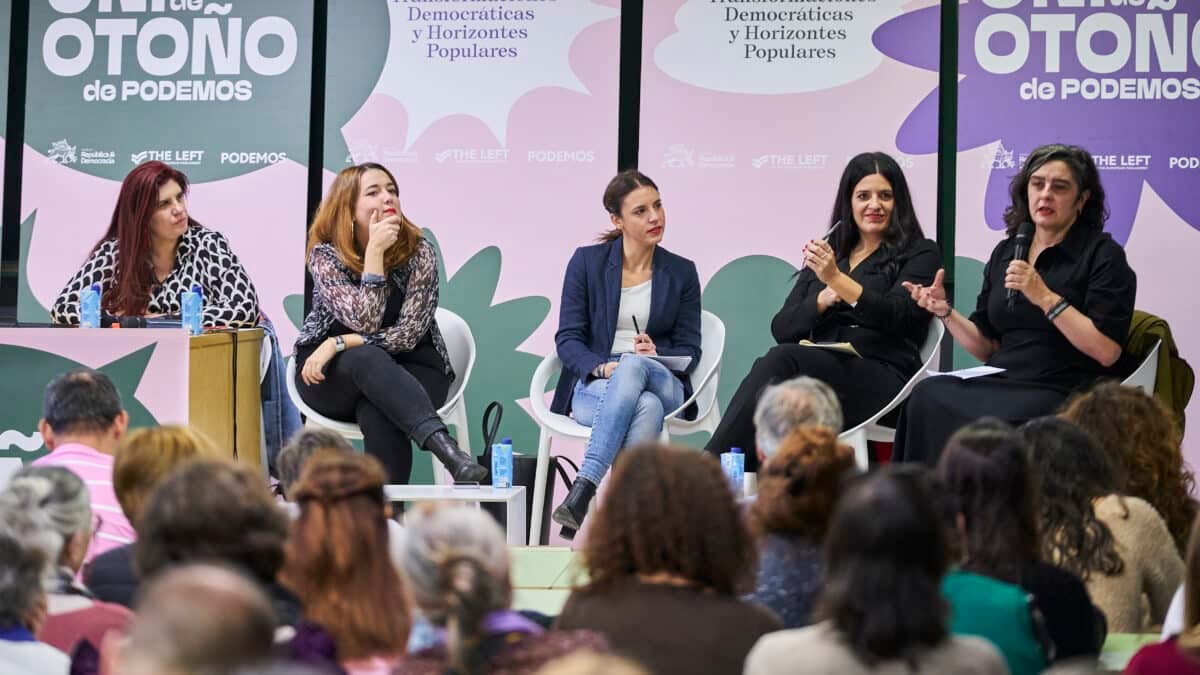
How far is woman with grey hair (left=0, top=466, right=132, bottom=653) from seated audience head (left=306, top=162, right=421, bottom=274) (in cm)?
301

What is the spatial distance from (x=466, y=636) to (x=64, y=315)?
3.56m

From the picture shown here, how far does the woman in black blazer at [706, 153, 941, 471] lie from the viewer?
197 inches

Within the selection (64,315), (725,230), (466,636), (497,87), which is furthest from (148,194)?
(466,636)

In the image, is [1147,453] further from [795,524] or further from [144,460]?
[144,460]

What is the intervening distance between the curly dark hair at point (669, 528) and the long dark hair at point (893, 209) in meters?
3.21

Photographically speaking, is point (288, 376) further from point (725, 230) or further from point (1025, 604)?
point (1025, 604)

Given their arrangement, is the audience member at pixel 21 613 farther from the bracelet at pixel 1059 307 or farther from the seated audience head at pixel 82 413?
the bracelet at pixel 1059 307

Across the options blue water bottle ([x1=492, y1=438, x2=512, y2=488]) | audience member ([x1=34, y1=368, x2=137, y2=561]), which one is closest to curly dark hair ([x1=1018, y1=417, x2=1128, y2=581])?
audience member ([x1=34, y1=368, x2=137, y2=561])

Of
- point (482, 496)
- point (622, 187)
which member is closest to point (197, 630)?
point (482, 496)

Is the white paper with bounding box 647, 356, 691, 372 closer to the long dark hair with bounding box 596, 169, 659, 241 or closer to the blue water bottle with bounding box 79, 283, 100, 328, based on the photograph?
the long dark hair with bounding box 596, 169, 659, 241

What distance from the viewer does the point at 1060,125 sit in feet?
20.9

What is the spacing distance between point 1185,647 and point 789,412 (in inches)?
55.7

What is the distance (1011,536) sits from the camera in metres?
2.28

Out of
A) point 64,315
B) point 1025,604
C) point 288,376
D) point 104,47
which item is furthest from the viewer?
point 104,47
